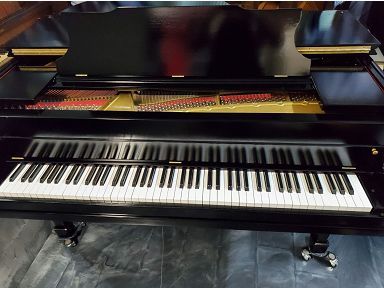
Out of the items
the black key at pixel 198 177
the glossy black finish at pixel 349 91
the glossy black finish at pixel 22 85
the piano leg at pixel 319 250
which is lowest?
the piano leg at pixel 319 250

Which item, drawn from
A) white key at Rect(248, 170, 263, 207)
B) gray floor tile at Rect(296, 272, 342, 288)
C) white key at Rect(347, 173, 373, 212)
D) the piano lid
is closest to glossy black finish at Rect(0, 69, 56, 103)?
the piano lid

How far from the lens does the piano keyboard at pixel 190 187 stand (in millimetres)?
1755

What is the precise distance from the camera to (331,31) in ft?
6.95

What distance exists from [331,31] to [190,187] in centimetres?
145

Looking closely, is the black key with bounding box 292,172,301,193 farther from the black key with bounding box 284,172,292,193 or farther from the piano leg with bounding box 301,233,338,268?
the piano leg with bounding box 301,233,338,268

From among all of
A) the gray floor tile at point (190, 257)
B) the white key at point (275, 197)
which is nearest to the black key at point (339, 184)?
the white key at point (275, 197)

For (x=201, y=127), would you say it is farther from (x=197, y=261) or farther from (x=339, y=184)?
(x=197, y=261)

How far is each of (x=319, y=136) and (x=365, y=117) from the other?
256mm

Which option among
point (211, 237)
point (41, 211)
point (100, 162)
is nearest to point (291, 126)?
point (100, 162)

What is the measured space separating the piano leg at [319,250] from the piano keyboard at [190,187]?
60cm

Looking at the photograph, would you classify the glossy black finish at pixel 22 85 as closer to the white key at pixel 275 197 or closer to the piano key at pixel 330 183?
the white key at pixel 275 197

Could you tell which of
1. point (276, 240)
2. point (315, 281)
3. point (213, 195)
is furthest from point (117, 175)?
point (315, 281)

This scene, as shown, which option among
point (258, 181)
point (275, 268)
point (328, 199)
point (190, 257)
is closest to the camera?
point (328, 199)

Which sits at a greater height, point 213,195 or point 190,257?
point 213,195
